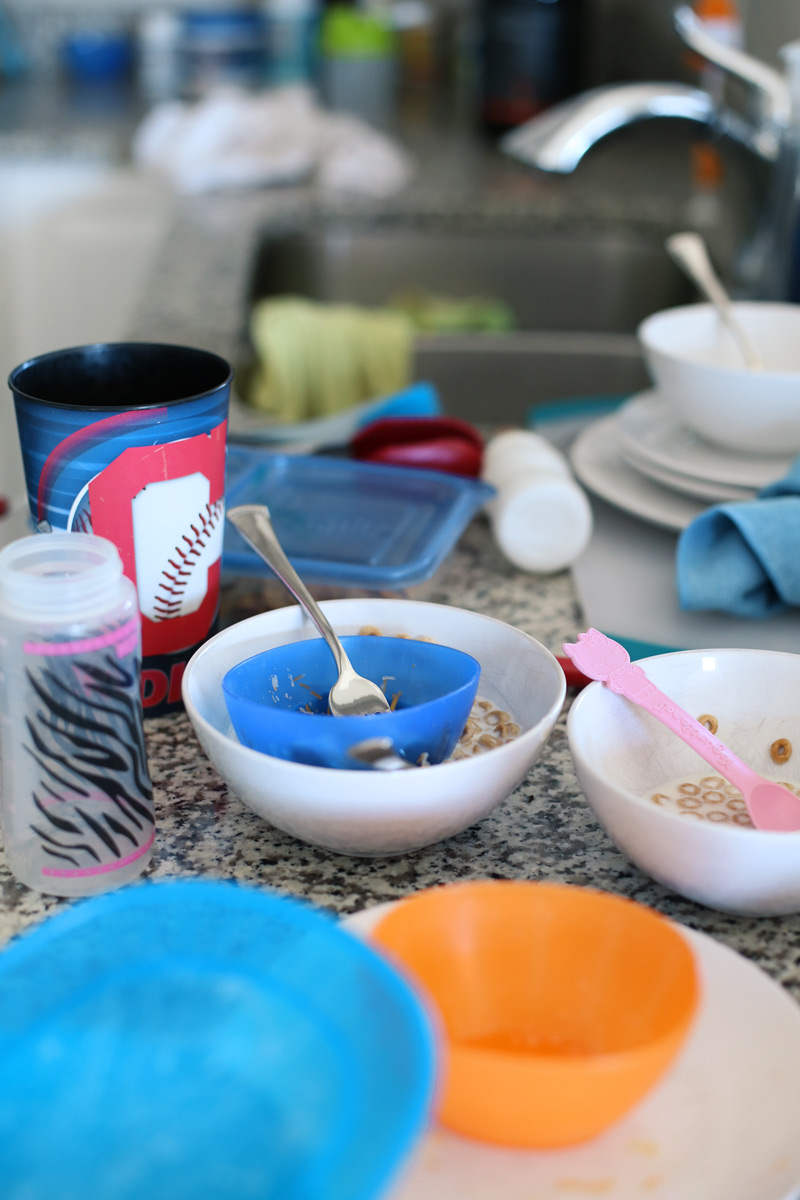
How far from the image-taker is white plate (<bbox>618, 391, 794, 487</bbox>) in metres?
0.87

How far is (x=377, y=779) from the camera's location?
0.47 meters

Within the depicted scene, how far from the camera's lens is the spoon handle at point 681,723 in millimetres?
544

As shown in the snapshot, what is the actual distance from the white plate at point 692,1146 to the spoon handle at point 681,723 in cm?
14

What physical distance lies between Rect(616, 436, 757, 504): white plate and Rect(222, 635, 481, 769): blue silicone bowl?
37 cm

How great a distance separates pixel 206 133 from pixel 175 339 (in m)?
0.90

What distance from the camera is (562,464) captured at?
2.90ft

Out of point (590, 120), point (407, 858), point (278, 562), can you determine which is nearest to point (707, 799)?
point (407, 858)

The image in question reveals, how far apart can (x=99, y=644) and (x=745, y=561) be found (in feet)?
1.44

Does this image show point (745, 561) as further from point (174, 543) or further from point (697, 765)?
point (174, 543)

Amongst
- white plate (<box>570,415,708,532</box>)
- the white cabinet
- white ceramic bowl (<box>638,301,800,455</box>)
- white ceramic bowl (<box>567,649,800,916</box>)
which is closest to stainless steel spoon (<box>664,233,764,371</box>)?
white ceramic bowl (<box>638,301,800,455</box>)

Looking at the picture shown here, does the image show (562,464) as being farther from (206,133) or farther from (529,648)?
(206,133)

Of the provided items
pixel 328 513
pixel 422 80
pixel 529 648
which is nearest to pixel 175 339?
pixel 328 513

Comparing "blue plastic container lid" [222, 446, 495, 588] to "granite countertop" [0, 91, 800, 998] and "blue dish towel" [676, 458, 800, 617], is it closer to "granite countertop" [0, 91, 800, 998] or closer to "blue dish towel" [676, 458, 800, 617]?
"granite countertop" [0, 91, 800, 998]

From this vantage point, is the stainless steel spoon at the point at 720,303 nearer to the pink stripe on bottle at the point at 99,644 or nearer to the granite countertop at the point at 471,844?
the granite countertop at the point at 471,844
